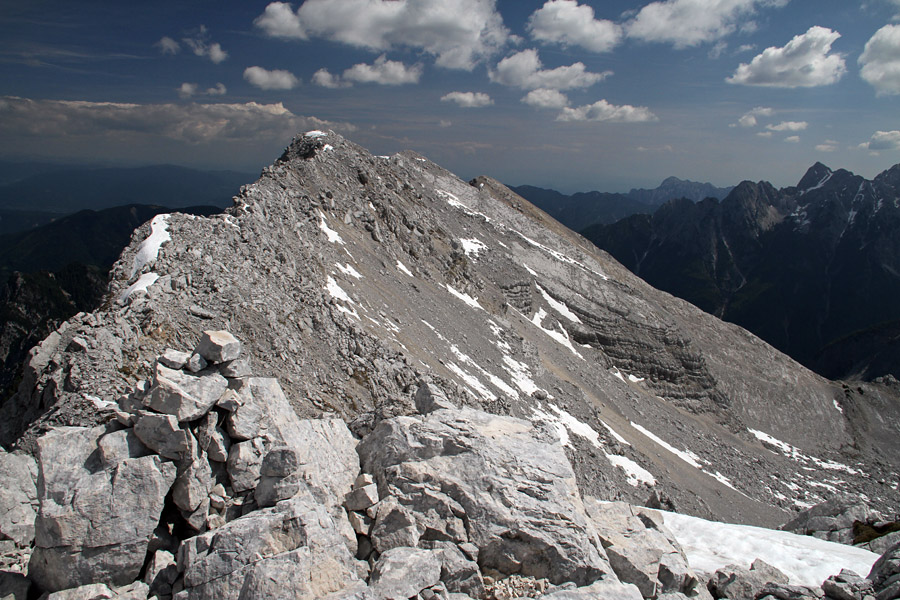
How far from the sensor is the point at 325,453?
1252 centimetres

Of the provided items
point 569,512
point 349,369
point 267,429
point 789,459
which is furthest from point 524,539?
point 789,459

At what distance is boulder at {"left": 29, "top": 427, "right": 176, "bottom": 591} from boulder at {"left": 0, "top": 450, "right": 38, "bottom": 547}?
1302 millimetres

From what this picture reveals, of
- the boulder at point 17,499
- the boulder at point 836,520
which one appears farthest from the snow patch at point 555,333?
the boulder at point 17,499

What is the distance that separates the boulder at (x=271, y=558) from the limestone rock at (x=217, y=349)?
3740mm

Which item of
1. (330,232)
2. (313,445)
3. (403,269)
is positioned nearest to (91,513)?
(313,445)

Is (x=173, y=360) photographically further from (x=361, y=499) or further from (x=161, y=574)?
(x=361, y=499)

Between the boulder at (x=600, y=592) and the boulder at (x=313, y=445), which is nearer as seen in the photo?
the boulder at (x=600, y=592)

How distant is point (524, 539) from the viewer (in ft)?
38.2

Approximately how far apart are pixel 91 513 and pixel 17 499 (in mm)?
2721

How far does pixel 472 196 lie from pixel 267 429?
88.5 meters

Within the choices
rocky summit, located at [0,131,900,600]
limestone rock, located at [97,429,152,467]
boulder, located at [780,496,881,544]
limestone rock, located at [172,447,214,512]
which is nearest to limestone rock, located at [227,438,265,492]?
rocky summit, located at [0,131,900,600]

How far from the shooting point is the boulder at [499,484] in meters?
11.6

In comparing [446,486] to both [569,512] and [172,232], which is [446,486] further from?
[172,232]

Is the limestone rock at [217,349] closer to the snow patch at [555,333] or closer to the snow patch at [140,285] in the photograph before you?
the snow patch at [140,285]
